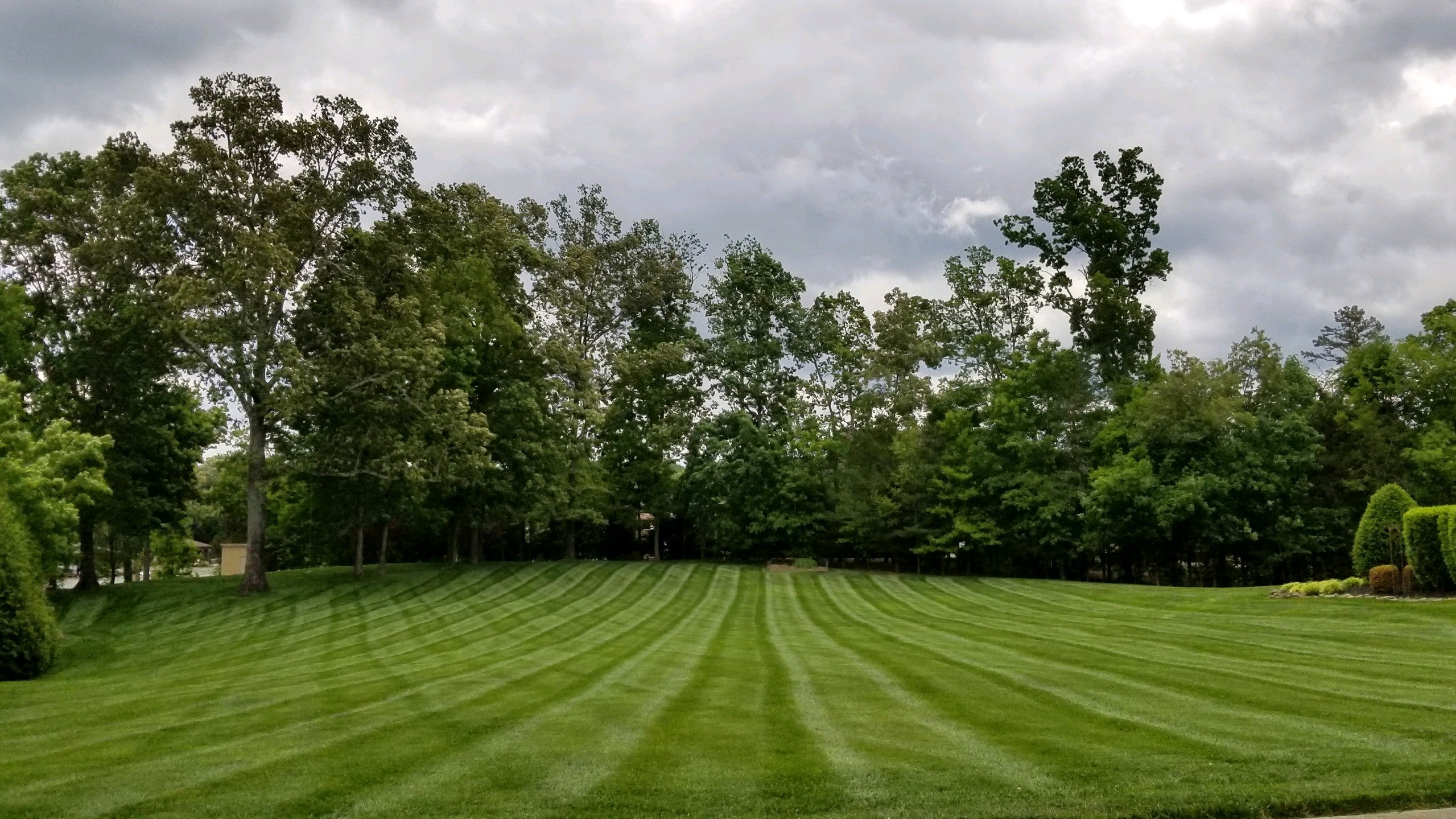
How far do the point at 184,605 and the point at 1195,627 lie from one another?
26349 mm

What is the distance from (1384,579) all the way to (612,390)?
108ft

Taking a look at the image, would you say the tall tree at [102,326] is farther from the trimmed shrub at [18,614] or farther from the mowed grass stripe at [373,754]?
the mowed grass stripe at [373,754]

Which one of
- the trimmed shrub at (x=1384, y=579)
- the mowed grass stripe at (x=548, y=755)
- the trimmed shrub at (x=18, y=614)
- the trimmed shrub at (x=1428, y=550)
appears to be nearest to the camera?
the mowed grass stripe at (x=548, y=755)

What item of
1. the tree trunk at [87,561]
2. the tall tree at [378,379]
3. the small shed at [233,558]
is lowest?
the small shed at [233,558]

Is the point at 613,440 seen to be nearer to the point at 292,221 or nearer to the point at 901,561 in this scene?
the point at 901,561

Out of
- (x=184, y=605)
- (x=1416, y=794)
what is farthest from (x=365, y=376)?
(x=1416, y=794)

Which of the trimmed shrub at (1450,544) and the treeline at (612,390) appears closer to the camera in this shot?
the trimmed shrub at (1450,544)

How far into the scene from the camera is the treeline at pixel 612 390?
28375 millimetres

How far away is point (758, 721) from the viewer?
372 inches

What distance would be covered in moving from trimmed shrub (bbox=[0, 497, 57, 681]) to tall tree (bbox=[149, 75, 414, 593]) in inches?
476

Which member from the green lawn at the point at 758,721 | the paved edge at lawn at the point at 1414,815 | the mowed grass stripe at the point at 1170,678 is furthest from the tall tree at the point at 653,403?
the paved edge at lawn at the point at 1414,815

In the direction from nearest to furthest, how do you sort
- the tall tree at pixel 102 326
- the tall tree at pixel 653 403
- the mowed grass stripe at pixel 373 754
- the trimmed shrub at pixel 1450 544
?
1. the mowed grass stripe at pixel 373 754
2. the trimmed shrub at pixel 1450 544
3. the tall tree at pixel 102 326
4. the tall tree at pixel 653 403

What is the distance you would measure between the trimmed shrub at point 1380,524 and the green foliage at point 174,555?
55959mm

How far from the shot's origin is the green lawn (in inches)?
259
